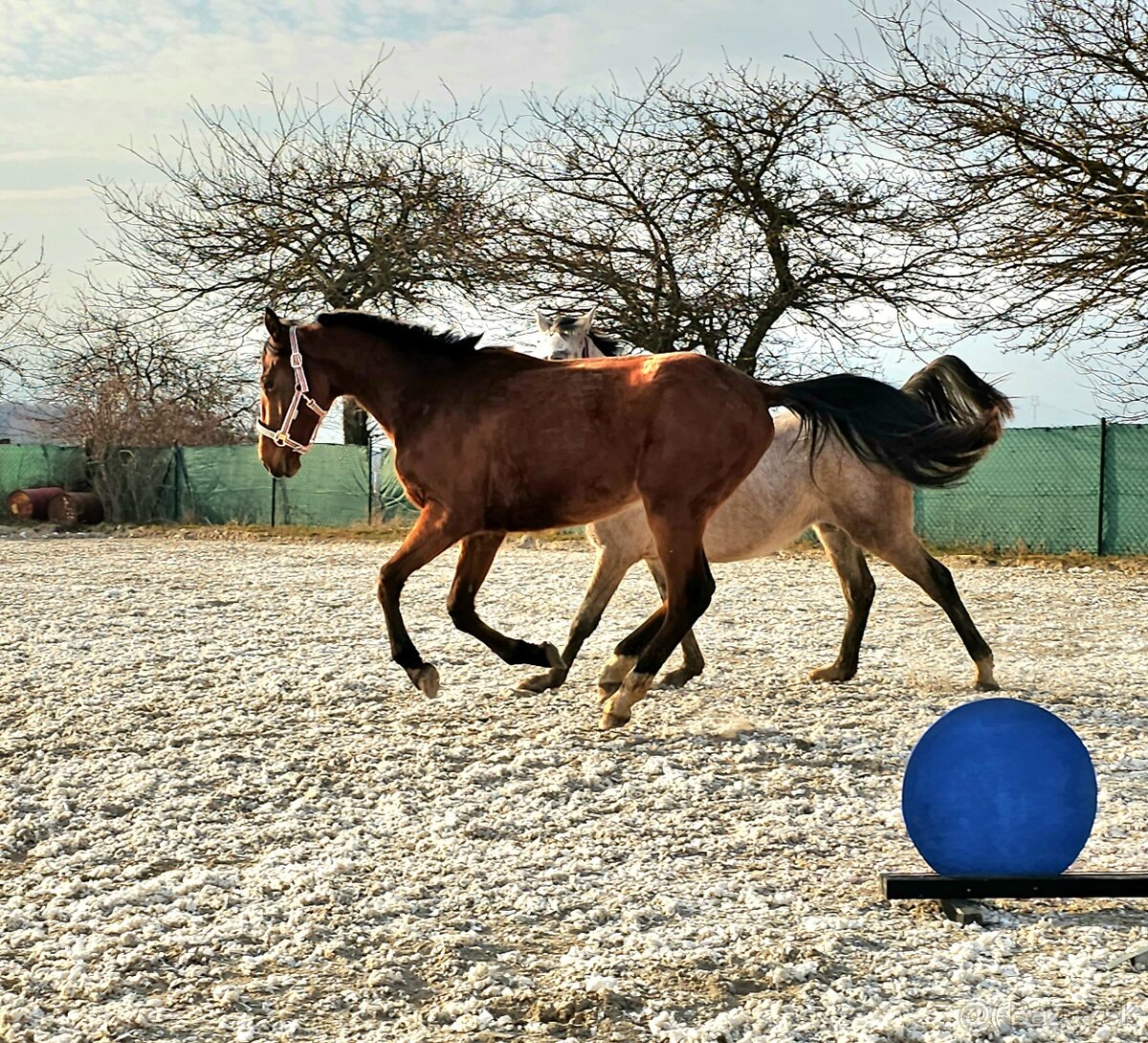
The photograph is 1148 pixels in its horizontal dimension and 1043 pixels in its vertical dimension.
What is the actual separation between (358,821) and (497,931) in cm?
108

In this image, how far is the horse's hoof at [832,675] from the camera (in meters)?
6.93

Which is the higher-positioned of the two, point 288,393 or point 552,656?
point 288,393

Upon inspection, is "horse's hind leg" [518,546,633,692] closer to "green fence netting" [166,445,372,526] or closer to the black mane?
the black mane

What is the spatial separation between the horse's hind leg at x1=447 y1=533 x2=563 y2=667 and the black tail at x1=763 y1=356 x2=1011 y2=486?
1.53 metres

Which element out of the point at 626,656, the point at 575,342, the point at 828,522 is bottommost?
the point at 626,656

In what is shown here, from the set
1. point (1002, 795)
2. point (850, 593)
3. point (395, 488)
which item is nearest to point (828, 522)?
point (850, 593)

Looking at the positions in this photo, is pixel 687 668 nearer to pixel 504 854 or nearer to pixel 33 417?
pixel 504 854

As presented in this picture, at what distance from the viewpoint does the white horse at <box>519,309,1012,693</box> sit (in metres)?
6.77

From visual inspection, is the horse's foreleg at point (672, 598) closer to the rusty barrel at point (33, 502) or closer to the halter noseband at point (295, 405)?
the halter noseband at point (295, 405)

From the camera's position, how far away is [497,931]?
10.9ft

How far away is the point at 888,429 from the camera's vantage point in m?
6.09

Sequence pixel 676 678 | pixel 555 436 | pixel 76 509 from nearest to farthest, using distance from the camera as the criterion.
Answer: pixel 555 436
pixel 676 678
pixel 76 509

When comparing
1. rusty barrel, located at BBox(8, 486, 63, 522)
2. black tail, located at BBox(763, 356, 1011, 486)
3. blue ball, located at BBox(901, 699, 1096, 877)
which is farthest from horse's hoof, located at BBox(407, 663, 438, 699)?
rusty barrel, located at BBox(8, 486, 63, 522)

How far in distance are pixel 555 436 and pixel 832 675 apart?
2.29m
